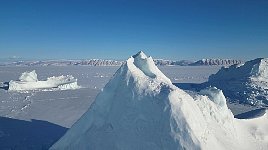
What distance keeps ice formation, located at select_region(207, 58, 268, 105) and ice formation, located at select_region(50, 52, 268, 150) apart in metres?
22.0

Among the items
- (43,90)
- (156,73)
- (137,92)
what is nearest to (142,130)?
(137,92)

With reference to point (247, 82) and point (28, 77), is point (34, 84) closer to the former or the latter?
point (28, 77)

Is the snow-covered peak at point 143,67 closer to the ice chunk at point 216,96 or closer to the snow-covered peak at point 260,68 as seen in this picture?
the ice chunk at point 216,96

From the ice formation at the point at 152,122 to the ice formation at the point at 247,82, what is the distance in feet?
72.2

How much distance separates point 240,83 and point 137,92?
30330 mm

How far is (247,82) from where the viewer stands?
1571 inches

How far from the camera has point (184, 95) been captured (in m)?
13.1

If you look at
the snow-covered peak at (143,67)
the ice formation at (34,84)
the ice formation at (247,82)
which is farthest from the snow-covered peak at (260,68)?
the snow-covered peak at (143,67)

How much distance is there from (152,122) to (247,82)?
30636mm

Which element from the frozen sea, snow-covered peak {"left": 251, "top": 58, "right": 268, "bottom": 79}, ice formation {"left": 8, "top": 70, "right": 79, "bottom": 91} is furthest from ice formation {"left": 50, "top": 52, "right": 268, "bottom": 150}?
ice formation {"left": 8, "top": 70, "right": 79, "bottom": 91}

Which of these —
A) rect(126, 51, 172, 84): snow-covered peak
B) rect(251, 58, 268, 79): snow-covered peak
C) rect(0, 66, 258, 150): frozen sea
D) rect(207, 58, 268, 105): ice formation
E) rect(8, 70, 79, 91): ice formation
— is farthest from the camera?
rect(8, 70, 79, 91): ice formation

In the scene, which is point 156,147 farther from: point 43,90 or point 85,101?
point 43,90

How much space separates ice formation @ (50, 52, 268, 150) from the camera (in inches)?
475

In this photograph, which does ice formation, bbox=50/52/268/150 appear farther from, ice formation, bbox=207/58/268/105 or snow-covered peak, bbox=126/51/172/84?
ice formation, bbox=207/58/268/105
